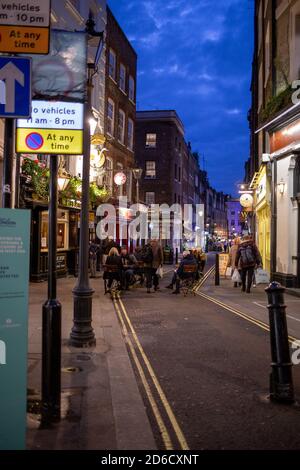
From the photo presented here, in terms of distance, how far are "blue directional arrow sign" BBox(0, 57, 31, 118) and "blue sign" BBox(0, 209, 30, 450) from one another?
1.16 metres

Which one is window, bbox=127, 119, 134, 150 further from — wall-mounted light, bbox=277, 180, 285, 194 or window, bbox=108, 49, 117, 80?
wall-mounted light, bbox=277, 180, 285, 194

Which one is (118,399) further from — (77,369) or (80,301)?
(80,301)

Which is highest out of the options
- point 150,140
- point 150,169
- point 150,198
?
point 150,140

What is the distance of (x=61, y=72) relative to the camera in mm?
5836

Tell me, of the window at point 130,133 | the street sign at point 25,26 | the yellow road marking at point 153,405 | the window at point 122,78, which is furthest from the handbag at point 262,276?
the window at point 130,133

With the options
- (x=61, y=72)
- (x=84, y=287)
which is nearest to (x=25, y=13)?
(x=61, y=72)

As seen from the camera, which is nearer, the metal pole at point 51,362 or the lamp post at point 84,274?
the metal pole at point 51,362

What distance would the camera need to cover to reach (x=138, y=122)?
48.5 meters

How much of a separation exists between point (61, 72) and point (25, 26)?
1.20 metres

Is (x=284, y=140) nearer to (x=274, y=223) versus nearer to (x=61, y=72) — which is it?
(x=274, y=223)

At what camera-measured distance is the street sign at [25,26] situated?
462cm

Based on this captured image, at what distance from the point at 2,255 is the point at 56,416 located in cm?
187

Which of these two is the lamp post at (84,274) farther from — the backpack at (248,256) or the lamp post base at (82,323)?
the backpack at (248,256)

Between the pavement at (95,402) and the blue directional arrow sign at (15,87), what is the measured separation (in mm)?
2948
